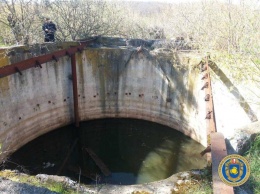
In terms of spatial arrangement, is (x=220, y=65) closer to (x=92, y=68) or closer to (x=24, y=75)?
(x=92, y=68)

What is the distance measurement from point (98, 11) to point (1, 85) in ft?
26.0

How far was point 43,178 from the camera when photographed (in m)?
4.58

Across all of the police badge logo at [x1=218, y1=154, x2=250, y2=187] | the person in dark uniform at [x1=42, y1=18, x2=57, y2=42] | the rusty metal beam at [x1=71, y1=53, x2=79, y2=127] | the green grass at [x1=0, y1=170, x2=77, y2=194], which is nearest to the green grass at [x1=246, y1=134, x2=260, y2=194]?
the police badge logo at [x1=218, y1=154, x2=250, y2=187]

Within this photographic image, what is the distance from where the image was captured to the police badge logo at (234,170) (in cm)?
296

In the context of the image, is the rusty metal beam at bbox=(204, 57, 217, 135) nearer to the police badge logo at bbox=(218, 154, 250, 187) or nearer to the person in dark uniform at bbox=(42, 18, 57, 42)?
the police badge logo at bbox=(218, 154, 250, 187)

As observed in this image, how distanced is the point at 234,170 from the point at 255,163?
6.73 feet

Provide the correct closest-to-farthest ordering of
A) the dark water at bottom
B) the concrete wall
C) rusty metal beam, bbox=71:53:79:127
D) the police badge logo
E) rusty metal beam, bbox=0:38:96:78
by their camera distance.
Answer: the police badge logo < rusty metal beam, bbox=0:38:96:78 < the dark water at bottom < the concrete wall < rusty metal beam, bbox=71:53:79:127

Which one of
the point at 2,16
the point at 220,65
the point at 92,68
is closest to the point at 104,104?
the point at 92,68

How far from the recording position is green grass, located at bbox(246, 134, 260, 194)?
14.0 ft

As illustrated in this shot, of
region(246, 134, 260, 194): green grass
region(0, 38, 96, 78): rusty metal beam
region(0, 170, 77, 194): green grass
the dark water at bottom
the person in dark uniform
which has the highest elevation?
the person in dark uniform

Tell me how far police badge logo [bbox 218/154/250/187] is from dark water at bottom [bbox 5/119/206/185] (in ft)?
19.5

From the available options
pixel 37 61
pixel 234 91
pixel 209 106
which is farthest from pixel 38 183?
pixel 234 91

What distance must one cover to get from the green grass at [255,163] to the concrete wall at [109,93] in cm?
508

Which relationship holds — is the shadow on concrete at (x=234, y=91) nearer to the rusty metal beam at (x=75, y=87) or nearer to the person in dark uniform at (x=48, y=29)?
the rusty metal beam at (x=75, y=87)
